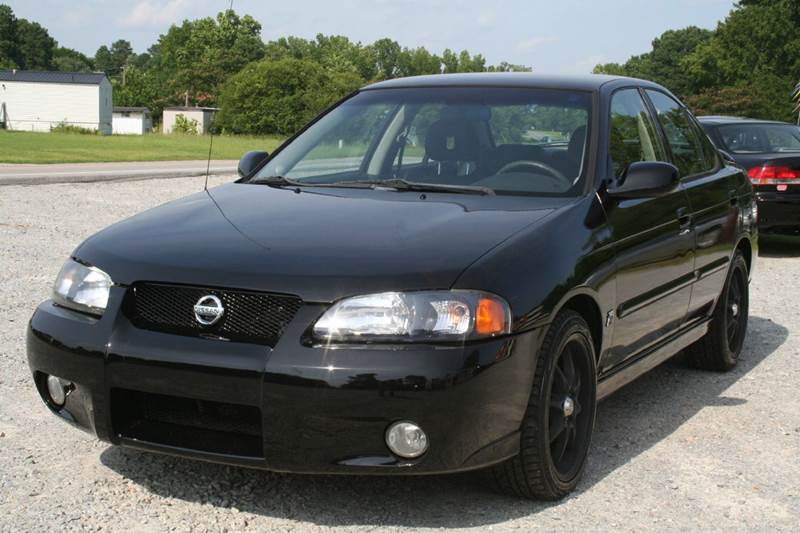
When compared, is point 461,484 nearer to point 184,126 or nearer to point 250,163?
point 250,163

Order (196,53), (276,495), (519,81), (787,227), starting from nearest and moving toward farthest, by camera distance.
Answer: (276,495) → (519,81) → (787,227) → (196,53)

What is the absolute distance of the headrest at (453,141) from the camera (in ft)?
16.0

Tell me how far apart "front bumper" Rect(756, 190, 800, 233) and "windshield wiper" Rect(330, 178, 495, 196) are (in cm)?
818

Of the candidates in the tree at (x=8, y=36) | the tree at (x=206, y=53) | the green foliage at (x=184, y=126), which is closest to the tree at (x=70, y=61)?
the tree at (x=8, y=36)

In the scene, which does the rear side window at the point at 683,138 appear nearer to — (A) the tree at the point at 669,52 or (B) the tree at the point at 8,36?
(A) the tree at the point at 669,52

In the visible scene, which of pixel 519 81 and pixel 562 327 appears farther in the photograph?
pixel 519 81

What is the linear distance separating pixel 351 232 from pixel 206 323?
655 millimetres

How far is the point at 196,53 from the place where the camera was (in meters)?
132

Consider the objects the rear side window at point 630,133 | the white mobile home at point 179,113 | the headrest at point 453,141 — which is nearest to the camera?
the headrest at point 453,141

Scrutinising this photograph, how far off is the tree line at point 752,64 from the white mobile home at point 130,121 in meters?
48.2

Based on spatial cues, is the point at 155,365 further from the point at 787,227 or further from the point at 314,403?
the point at 787,227

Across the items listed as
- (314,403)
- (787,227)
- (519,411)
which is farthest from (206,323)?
(787,227)

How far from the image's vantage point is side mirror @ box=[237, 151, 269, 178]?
5.35 metres

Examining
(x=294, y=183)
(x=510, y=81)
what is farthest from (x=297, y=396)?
(x=510, y=81)
